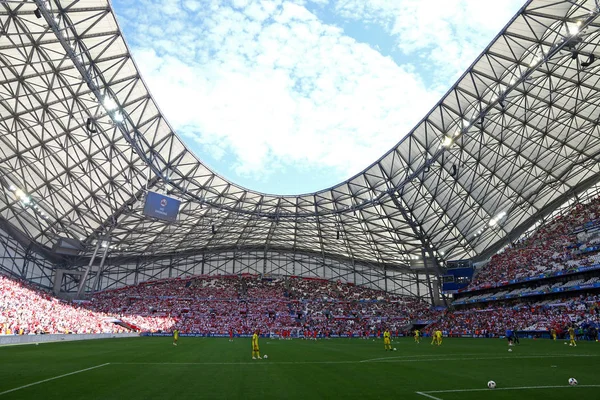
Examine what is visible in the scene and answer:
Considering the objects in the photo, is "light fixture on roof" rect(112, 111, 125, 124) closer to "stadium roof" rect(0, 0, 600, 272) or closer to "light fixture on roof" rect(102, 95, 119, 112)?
"stadium roof" rect(0, 0, 600, 272)

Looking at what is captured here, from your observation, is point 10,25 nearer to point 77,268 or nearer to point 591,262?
point 77,268

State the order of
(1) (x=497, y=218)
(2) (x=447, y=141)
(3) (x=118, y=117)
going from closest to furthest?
(3) (x=118, y=117) → (2) (x=447, y=141) → (1) (x=497, y=218)

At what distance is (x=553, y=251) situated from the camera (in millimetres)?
51531

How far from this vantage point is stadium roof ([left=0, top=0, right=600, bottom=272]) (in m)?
32.1

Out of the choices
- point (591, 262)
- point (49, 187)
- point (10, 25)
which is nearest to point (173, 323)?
point (49, 187)

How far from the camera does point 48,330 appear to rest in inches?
1585

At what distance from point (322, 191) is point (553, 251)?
30.9 m

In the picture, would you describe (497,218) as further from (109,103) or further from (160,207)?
(109,103)

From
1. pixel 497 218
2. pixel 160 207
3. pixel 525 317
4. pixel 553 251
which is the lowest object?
pixel 525 317

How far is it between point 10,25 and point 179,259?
189 ft

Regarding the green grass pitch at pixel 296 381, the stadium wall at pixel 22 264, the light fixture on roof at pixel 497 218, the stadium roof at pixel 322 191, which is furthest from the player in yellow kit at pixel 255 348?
the stadium wall at pixel 22 264

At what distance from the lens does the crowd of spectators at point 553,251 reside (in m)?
47.1

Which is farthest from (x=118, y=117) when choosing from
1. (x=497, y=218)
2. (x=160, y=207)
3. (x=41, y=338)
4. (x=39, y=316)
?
(x=497, y=218)

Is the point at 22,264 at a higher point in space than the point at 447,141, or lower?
lower
